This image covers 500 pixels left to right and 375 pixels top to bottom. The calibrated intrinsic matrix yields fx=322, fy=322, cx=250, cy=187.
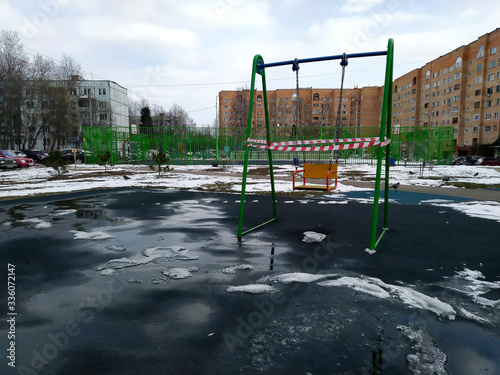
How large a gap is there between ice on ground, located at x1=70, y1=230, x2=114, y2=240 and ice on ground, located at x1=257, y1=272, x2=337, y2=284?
2.96 metres

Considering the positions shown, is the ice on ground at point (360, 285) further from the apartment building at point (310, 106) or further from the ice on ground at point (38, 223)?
the apartment building at point (310, 106)

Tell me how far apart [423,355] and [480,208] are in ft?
21.8

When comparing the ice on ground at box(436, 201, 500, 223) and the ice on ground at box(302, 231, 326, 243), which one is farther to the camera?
the ice on ground at box(436, 201, 500, 223)

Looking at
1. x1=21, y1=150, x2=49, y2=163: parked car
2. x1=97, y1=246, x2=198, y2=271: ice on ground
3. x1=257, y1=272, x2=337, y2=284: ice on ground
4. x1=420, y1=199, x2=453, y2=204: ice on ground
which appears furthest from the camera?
x1=21, y1=150, x2=49, y2=163: parked car

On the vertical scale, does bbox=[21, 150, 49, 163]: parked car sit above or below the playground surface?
above

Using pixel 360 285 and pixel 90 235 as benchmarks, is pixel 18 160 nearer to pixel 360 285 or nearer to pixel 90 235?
pixel 90 235

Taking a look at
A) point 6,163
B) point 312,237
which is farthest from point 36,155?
point 312,237

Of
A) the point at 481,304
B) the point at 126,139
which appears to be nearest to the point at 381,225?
the point at 481,304

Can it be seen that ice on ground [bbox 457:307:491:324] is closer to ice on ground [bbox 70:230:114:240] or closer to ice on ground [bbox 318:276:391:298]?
ice on ground [bbox 318:276:391:298]

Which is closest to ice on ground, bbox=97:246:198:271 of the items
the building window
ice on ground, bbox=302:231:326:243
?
ice on ground, bbox=302:231:326:243

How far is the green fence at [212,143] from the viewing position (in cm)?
2698

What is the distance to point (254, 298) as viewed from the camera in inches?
117

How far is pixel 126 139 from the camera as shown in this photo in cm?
2770

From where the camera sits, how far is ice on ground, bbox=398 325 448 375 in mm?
2016
